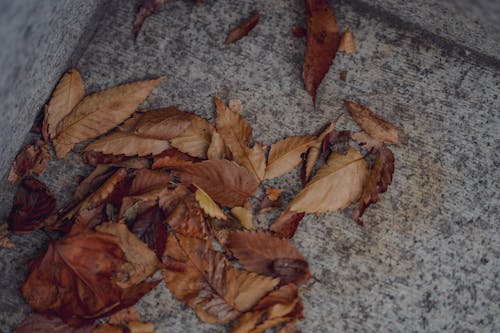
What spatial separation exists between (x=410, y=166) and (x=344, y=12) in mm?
658

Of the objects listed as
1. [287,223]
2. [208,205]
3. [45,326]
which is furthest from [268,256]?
[45,326]

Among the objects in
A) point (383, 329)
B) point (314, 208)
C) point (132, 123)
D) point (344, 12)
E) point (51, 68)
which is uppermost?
point (344, 12)

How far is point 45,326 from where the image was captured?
1.62m

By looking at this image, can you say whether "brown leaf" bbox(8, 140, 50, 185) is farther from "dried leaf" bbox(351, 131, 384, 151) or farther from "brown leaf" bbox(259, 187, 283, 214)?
"dried leaf" bbox(351, 131, 384, 151)

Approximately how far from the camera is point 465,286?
171cm

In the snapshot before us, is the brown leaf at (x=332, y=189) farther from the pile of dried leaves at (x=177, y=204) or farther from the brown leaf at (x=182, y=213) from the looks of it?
the brown leaf at (x=182, y=213)

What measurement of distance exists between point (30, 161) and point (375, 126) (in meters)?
1.26

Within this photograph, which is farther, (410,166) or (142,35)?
(142,35)

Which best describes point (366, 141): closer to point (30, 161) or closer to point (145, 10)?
point (145, 10)

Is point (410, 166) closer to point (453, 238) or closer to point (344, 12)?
point (453, 238)

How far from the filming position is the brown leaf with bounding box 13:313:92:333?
1612 millimetres

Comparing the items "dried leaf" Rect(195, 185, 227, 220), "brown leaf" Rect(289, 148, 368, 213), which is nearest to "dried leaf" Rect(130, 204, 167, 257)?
"dried leaf" Rect(195, 185, 227, 220)

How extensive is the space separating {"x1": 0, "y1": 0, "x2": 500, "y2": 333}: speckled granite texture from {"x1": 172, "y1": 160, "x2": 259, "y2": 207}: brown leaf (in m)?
0.14

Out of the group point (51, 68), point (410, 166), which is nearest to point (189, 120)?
point (51, 68)
